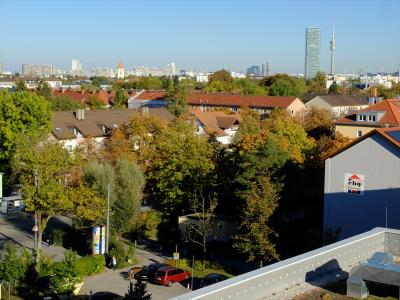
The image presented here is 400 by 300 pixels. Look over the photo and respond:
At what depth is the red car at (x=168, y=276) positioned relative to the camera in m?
21.6

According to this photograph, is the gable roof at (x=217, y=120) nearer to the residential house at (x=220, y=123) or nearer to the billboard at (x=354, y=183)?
the residential house at (x=220, y=123)

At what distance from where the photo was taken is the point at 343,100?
7825 cm

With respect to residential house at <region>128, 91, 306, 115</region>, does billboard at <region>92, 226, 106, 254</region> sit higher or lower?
lower

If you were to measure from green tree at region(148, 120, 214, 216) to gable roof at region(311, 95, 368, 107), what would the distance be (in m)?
46.3

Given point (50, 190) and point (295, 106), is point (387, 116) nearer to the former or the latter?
point (295, 106)

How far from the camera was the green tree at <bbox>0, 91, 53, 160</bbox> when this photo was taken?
3544 centimetres

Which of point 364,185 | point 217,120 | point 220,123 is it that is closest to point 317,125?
point 220,123

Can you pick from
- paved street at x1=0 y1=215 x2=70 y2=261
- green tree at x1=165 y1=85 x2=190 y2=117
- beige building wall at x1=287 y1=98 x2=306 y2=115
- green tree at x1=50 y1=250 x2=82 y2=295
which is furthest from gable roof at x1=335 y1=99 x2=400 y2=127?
green tree at x1=50 y1=250 x2=82 y2=295

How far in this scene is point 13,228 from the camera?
3017cm

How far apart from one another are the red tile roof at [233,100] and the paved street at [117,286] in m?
48.0

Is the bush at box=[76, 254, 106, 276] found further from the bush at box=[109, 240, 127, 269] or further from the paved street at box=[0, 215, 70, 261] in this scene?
the paved street at box=[0, 215, 70, 261]

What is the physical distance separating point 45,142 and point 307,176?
469 inches

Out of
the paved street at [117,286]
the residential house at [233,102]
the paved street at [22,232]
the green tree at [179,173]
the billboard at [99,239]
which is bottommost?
the paved street at [117,286]

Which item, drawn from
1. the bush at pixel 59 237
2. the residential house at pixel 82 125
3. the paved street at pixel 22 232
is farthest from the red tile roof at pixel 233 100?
the bush at pixel 59 237
